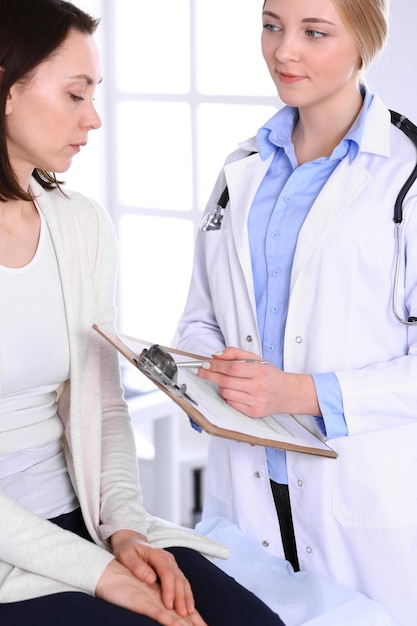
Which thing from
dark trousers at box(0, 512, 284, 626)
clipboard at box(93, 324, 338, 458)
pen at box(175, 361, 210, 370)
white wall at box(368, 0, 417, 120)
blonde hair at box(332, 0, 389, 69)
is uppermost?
white wall at box(368, 0, 417, 120)

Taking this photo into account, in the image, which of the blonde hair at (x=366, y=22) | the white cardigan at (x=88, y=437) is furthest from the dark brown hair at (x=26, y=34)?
the blonde hair at (x=366, y=22)

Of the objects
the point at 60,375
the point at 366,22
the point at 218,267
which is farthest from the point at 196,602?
the point at 366,22

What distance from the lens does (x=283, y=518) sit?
164 cm

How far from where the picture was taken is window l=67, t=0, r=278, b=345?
3.41 metres

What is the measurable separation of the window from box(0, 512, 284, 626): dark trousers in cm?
216

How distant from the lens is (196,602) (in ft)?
4.56

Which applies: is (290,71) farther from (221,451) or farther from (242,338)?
(221,451)

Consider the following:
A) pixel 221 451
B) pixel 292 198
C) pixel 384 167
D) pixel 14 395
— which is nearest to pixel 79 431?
pixel 14 395

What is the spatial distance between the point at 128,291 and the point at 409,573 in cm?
246

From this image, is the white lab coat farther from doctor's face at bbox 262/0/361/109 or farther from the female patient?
the female patient

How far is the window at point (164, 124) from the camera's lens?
341 cm

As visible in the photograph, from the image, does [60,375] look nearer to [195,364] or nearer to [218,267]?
[195,364]

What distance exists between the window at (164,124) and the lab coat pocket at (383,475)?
1.99 m

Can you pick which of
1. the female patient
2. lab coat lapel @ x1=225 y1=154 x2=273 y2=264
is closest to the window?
lab coat lapel @ x1=225 y1=154 x2=273 y2=264
